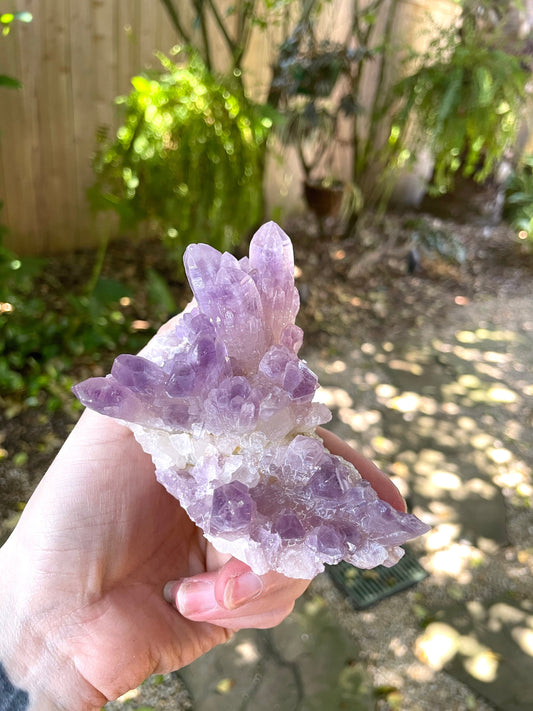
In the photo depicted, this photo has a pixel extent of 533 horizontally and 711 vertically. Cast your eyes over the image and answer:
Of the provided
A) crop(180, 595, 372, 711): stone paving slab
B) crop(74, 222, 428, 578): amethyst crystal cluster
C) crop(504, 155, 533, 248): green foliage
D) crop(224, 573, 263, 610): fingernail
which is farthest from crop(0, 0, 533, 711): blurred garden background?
crop(74, 222, 428, 578): amethyst crystal cluster

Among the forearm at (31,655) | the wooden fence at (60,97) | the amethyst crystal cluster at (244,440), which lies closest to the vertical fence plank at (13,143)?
the wooden fence at (60,97)

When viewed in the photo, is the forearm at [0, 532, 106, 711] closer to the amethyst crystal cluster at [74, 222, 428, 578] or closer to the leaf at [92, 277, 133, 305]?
the amethyst crystal cluster at [74, 222, 428, 578]

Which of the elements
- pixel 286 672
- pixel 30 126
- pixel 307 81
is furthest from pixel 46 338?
pixel 307 81

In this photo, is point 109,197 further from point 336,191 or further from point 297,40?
point 336,191

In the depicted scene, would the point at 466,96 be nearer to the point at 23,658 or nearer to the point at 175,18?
the point at 175,18

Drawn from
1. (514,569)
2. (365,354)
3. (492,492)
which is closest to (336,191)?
(365,354)

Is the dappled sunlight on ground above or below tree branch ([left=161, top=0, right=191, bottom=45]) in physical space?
below
